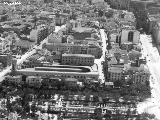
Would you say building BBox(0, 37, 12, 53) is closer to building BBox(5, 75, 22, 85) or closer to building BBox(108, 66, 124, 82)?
building BBox(5, 75, 22, 85)

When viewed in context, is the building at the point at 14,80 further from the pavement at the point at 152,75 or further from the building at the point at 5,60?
the pavement at the point at 152,75

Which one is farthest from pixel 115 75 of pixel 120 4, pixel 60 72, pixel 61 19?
pixel 120 4

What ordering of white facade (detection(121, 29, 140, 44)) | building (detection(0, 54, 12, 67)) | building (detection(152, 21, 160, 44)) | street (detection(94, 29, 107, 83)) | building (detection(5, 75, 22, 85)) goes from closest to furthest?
building (detection(5, 75, 22, 85))
street (detection(94, 29, 107, 83))
building (detection(0, 54, 12, 67))
white facade (detection(121, 29, 140, 44))
building (detection(152, 21, 160, 44))

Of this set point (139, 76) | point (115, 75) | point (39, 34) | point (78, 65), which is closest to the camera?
point (139, 76)

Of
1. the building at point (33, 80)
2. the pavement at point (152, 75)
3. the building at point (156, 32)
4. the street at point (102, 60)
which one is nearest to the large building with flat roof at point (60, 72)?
the street at point (102, 60)

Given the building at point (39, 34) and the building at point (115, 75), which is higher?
the building at point (39, 34)

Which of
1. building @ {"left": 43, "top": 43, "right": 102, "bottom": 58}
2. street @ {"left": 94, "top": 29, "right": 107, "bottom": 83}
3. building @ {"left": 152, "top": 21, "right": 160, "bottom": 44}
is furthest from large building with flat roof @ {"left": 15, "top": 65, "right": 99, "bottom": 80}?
building @ {"left": 152, "top": 21, "right": 160, "bottom": 44}

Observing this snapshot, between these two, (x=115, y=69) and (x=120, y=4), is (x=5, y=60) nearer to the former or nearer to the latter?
(x=115, y=69)
